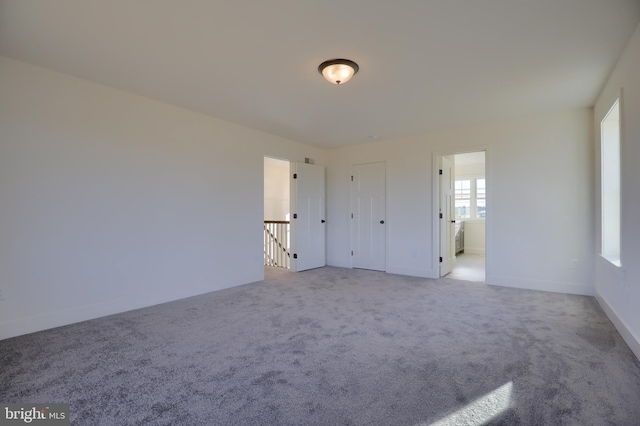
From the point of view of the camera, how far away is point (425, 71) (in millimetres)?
2857

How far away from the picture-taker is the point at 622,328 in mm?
2629

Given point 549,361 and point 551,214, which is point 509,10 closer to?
point 549,361

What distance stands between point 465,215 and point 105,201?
8.04 meters

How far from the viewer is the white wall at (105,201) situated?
2707 millimetres

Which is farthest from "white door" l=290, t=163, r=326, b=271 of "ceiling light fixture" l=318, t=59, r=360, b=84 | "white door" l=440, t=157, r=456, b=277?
"ceiling light fixture" l=318, t=59, r=360, b=84

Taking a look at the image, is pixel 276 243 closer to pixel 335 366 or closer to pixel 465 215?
pixel 335 366

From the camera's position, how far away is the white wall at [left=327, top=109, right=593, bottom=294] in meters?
3.97

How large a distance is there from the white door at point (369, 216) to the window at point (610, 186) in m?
2.97

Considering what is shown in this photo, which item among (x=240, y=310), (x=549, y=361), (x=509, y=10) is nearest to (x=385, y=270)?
(x=240, y=310)

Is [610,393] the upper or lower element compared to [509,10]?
lower

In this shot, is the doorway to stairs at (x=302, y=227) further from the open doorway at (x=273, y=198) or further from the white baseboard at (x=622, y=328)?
the white baseboard at (x=622, y=328)

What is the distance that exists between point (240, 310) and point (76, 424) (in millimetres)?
1868

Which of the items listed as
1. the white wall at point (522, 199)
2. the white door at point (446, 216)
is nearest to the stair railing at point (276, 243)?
the white wall at point (522, 199)

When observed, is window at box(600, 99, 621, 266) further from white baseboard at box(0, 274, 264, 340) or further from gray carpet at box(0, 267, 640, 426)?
white baseboard at box(0, 274, 264, 340)
